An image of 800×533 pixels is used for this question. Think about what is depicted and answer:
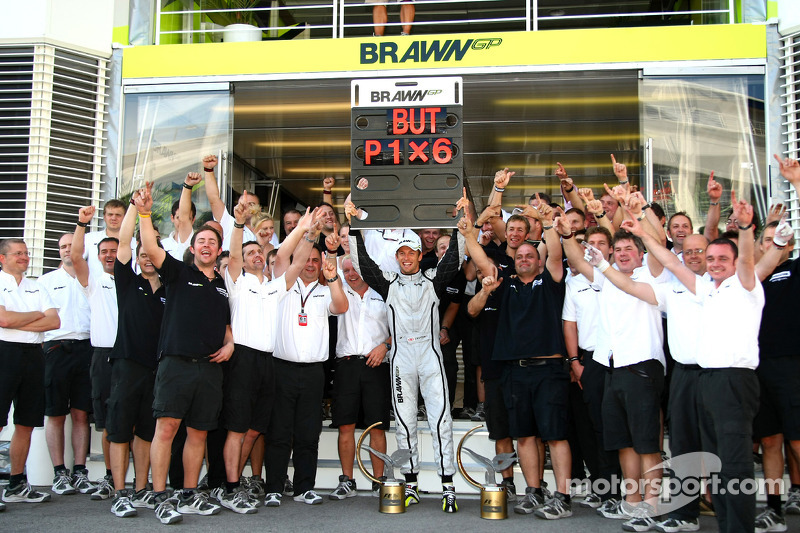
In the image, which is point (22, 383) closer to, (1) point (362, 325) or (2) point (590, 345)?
(1) point (362, 325)

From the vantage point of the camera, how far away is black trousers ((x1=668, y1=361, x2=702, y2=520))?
4520 millimetres

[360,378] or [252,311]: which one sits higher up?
[252,311]

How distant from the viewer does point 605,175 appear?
451 inches

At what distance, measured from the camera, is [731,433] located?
13.9 ft

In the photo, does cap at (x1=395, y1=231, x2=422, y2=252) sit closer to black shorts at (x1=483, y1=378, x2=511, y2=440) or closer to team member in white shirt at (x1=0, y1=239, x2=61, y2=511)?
black shorts at (x1=483, y1=378, x2=511, y2=440)

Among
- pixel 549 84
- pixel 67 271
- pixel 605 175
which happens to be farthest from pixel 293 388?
pixel 605 175

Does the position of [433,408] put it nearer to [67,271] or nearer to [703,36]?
[67,271]

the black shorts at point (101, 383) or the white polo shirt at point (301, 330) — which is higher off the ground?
the white polo shirt at point (301, 330)

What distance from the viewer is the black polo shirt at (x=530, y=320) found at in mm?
5449

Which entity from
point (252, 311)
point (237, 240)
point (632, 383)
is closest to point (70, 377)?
point (252, 311)

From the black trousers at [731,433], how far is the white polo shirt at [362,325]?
2.52 m

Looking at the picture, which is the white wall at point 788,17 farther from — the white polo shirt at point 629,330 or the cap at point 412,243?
the cap at point 412,243

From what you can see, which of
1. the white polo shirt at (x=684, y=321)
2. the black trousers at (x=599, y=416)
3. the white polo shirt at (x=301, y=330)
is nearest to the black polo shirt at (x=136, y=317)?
the white polo shirt at (x=301, y=330)

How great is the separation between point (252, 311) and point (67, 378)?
1842 millimetres
